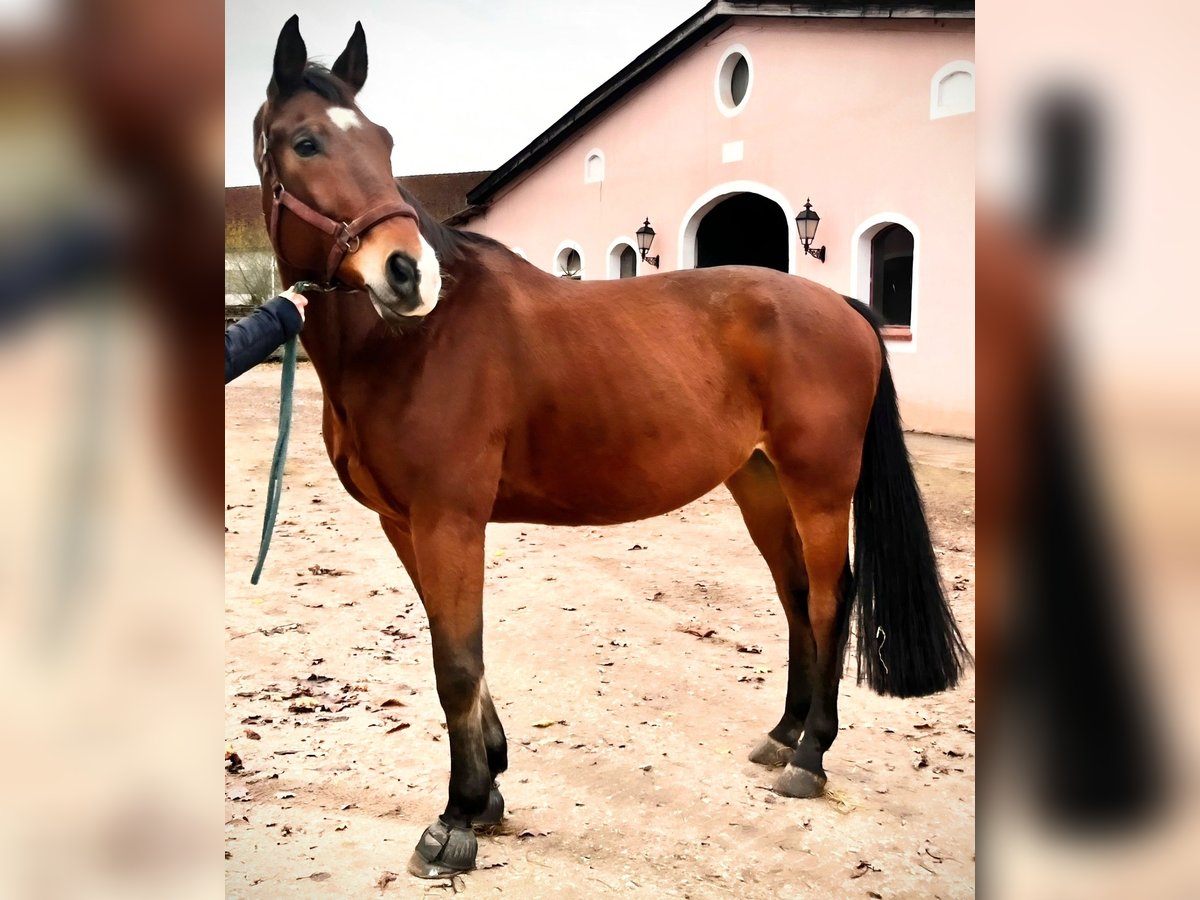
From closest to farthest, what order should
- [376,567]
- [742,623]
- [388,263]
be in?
[388,263]
[742,623]
[376,567]

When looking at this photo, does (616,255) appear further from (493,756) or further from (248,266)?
(493,756)

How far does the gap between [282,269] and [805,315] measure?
134 centimetres

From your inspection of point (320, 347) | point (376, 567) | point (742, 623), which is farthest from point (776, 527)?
point (376, 567)

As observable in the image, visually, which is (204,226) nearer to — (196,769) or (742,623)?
(196,769)

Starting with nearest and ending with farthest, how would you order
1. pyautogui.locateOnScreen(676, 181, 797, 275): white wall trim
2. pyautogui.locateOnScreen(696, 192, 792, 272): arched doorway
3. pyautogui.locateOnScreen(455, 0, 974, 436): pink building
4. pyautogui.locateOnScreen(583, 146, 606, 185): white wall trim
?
pyautogui.locateOnScreen(455, 0, 974, 436): pink building → pyautogui.locateOnScreen(583, 146, 606, 185): white wall trim → pyautogui.locateOnScreen(676, 181, 797, 275): white wall trim → pyautogui.locateOnScreen(696, 192, 792, 272): arched doorway

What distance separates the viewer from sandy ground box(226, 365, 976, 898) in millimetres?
1790

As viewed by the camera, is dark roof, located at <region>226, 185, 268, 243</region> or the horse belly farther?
the horse belly

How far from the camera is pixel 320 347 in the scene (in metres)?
1.77

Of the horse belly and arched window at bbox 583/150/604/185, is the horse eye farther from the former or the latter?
arched window at bbox 583/150/604/185

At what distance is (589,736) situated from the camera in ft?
8.00

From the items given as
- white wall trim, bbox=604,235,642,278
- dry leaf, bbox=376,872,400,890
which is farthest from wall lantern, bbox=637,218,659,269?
dry leaf, bbox=376,872,400,890

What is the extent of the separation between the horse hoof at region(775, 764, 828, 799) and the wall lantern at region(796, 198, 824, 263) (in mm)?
3127

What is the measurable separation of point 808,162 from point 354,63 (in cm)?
318

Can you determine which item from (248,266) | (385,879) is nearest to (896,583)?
(385,879)
